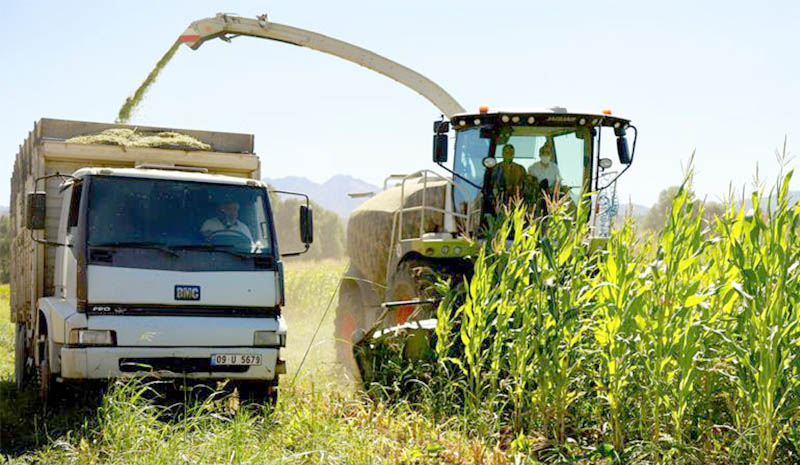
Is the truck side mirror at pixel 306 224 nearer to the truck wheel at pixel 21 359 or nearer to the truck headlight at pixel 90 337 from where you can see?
the truck headlight at pixel 90 337

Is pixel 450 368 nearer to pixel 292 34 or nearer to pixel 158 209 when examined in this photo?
pixel 158 209

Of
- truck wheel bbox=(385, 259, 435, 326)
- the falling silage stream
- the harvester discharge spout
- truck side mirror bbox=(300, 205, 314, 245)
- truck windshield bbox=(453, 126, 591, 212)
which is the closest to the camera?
truck side mirror bbox=(300, 205, 314, 245)

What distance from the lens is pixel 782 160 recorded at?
602cm

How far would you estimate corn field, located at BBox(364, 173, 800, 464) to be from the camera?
561 cm

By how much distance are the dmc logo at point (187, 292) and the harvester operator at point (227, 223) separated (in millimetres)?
537

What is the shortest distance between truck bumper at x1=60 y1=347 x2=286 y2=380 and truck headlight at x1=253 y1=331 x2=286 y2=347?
5 centimetres

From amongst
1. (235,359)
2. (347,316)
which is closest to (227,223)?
(235,359)

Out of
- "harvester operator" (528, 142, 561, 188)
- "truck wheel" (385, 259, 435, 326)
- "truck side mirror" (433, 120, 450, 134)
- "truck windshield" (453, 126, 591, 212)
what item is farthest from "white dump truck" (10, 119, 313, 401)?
"harvester operator" (528, 142, 561, 188)

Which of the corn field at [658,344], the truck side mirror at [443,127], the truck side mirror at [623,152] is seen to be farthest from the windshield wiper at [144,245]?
the truck side mirror at [623,152]

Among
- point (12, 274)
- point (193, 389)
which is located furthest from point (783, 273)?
point (12, 274)

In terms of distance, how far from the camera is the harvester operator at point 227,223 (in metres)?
8.26

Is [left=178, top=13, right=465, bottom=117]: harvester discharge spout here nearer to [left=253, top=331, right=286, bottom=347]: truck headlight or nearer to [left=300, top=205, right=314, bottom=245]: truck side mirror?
[left=300, top=205, right=314, bottom=245]: truck side mirror

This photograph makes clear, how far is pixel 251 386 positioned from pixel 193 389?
51 cm

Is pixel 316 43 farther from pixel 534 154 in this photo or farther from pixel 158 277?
pixel 158 277
